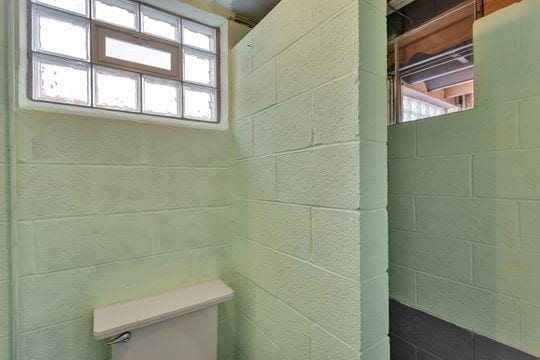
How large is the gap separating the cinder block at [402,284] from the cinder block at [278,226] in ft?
2.83

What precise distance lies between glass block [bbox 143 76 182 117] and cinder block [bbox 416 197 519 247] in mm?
1394

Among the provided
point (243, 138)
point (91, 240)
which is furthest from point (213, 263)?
point (243, 138)

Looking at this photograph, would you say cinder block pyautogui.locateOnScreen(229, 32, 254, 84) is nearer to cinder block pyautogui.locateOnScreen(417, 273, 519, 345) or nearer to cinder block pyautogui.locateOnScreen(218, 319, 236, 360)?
cinder block pyautogui.locateOnScreen(218, 319, 236, 360)

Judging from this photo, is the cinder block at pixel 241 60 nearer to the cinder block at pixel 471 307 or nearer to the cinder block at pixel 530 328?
the cinder block at pixel 471 307

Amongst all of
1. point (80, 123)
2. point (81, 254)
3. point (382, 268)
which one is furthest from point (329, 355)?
point (80, 123)

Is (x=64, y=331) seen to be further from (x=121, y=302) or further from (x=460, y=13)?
(x=460, y=13)

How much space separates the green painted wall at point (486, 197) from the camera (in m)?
1.00

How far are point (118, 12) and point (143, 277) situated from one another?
1240 mm

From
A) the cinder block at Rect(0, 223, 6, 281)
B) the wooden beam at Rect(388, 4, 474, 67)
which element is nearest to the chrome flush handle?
the cinder block at Rect(0, 223, 6, 281)

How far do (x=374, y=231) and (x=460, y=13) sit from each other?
1.29 m

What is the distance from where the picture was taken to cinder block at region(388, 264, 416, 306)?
141 centimetres

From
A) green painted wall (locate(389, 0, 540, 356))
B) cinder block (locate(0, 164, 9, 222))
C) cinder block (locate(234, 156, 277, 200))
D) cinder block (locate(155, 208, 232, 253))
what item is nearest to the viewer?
cinder block (locate(0, 164, 9, 222))

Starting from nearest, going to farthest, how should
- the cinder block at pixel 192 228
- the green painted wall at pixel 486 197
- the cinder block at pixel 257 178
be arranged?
the green painted wall at pixel 486 197, the cinder block at pixel 257 178, the cinder block at pixel 192 228

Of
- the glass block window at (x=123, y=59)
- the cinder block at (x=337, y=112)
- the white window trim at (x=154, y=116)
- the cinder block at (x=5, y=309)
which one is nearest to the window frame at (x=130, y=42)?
the glass block window at (x=123, y=59)
